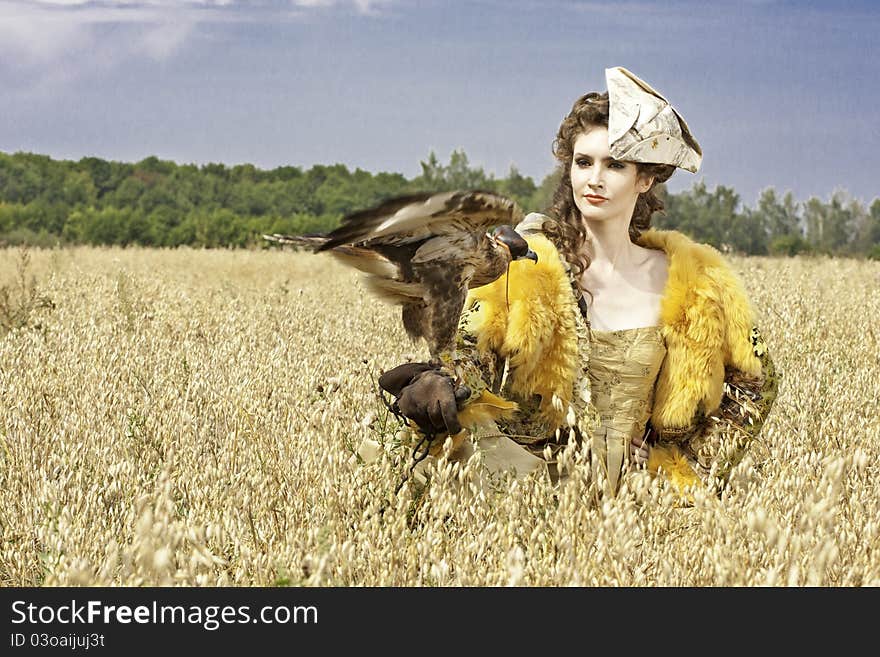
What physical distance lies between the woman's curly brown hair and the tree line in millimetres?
24732

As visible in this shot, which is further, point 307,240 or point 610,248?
point 610,248

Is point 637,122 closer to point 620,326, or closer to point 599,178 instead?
point 599,178

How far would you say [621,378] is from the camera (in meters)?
2.85

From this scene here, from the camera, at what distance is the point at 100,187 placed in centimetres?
4716

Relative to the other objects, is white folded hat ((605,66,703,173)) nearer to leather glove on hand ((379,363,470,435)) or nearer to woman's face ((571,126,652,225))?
woman's face ((571,126,652,225))

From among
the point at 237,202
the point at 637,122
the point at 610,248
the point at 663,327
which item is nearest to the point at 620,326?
the point at 663,327

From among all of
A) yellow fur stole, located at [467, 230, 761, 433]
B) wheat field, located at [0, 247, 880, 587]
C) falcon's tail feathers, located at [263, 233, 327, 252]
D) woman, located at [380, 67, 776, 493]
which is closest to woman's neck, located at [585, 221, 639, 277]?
woman, located at [380, 67, 776, 493]

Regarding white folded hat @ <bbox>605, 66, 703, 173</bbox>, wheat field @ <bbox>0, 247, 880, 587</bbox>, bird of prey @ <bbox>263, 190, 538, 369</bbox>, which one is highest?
white folded hat @ <bbox>605, 66, 703, 173</bbox>

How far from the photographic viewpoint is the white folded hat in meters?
2.65

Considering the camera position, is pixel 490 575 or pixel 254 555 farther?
pixel 254 555

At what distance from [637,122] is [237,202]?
120 feet

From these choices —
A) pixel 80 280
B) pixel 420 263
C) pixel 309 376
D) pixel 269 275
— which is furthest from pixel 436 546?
pixel 269 275
